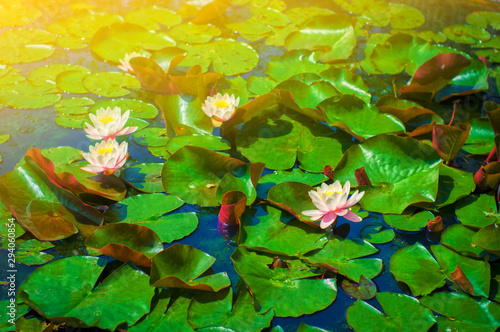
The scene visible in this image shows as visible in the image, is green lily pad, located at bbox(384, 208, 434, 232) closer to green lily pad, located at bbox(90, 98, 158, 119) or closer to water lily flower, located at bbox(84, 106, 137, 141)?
water lily flower, located at bbox(84, 106, 137, 141)

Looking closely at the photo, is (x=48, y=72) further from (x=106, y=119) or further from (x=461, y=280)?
(x=461, y=280)

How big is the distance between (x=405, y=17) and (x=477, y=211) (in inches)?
95.9

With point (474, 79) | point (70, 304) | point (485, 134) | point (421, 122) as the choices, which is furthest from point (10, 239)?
point (474, 79)

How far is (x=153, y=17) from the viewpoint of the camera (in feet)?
11.4

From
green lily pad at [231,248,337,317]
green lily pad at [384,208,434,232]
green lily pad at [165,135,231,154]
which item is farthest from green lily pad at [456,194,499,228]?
green lily pad at [165,135,231,154]

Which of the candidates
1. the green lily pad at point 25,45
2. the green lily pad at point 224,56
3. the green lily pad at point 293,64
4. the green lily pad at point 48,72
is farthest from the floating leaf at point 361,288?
the green lily pad at point 25,45

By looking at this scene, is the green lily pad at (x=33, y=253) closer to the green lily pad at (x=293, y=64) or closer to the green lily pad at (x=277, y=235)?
the green lily pad at (x=277, y=235)

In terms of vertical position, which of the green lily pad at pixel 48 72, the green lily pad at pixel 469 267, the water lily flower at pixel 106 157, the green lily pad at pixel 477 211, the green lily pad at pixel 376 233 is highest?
the water lily flower at pixel 106 157

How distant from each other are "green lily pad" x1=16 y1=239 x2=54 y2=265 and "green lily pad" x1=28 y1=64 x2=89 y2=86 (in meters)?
1.38

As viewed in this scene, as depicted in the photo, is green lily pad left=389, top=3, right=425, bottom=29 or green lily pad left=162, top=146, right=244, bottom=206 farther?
green lily pad left=389, top=3, right=425, bottom=29

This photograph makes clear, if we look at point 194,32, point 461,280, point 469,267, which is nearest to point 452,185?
point 469,267

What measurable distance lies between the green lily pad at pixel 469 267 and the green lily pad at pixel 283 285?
51 cm

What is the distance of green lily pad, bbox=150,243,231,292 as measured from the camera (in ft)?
4.85

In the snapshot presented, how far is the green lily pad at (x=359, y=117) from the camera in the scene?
2250 mm
